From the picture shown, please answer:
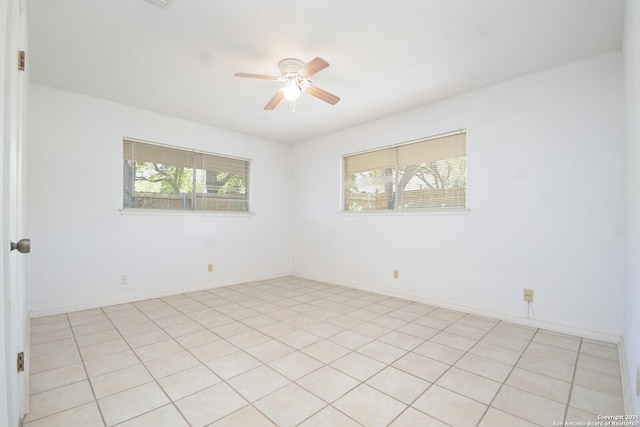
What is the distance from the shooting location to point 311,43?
2373 mm

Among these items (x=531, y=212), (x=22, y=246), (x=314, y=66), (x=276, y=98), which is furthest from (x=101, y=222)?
(x=531, y=212)

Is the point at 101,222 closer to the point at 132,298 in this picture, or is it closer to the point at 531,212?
the point at 132,298

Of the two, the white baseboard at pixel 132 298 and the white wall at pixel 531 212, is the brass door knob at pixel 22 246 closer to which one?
the white baseboard at pixel 132 298

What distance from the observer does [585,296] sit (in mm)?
2609

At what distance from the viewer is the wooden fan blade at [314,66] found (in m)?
2.22

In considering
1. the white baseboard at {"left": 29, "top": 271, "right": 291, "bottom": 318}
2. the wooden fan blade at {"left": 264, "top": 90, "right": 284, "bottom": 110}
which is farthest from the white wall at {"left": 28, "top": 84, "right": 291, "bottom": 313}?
the wooden fan blade at {"left": 264, "top": 90, "right": 284, "bottom": 110}

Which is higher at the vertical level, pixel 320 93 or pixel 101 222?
pixel 320 93

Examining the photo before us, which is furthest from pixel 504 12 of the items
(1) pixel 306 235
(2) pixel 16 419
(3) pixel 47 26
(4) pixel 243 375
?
(1) pixel 306 235

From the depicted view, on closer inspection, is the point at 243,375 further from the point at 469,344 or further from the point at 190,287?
the point at 190,287

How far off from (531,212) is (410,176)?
1.40 metres

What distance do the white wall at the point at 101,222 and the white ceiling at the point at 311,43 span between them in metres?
0.35

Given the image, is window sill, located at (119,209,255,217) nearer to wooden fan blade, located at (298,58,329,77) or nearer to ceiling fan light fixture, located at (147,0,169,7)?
A: ceiling fan light fixture, located at (147,0,169,7)

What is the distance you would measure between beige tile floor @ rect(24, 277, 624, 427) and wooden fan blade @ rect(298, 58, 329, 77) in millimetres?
2156

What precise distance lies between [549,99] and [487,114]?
52 cm
